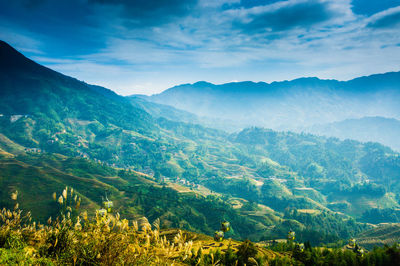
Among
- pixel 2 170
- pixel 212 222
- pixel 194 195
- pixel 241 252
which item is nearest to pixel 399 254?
pixel 241 252

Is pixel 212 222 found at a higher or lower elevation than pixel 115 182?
lower

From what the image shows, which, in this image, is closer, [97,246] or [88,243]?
[97,246]

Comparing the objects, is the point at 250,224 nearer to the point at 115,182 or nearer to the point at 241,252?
the point at 115,182

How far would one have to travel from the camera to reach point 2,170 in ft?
519

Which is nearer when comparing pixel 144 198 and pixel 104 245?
pixel 104 245

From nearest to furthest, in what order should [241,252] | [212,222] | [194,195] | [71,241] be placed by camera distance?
[71,241] < [241,252] < [212,222] < [194,195]

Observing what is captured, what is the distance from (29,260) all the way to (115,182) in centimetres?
20513

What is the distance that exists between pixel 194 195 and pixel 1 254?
7796 inches

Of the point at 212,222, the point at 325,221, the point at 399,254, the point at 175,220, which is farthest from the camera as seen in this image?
the point at 325,221

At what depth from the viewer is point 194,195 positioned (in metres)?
197

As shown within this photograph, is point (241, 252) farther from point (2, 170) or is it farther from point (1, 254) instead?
point (2, 170)

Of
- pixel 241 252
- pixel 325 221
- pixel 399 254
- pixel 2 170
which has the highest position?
pixel 241 252

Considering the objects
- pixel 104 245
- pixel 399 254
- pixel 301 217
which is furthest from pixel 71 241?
pixel 301 217

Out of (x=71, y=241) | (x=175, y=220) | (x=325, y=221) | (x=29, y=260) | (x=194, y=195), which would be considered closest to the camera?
(x=29, y=260)
